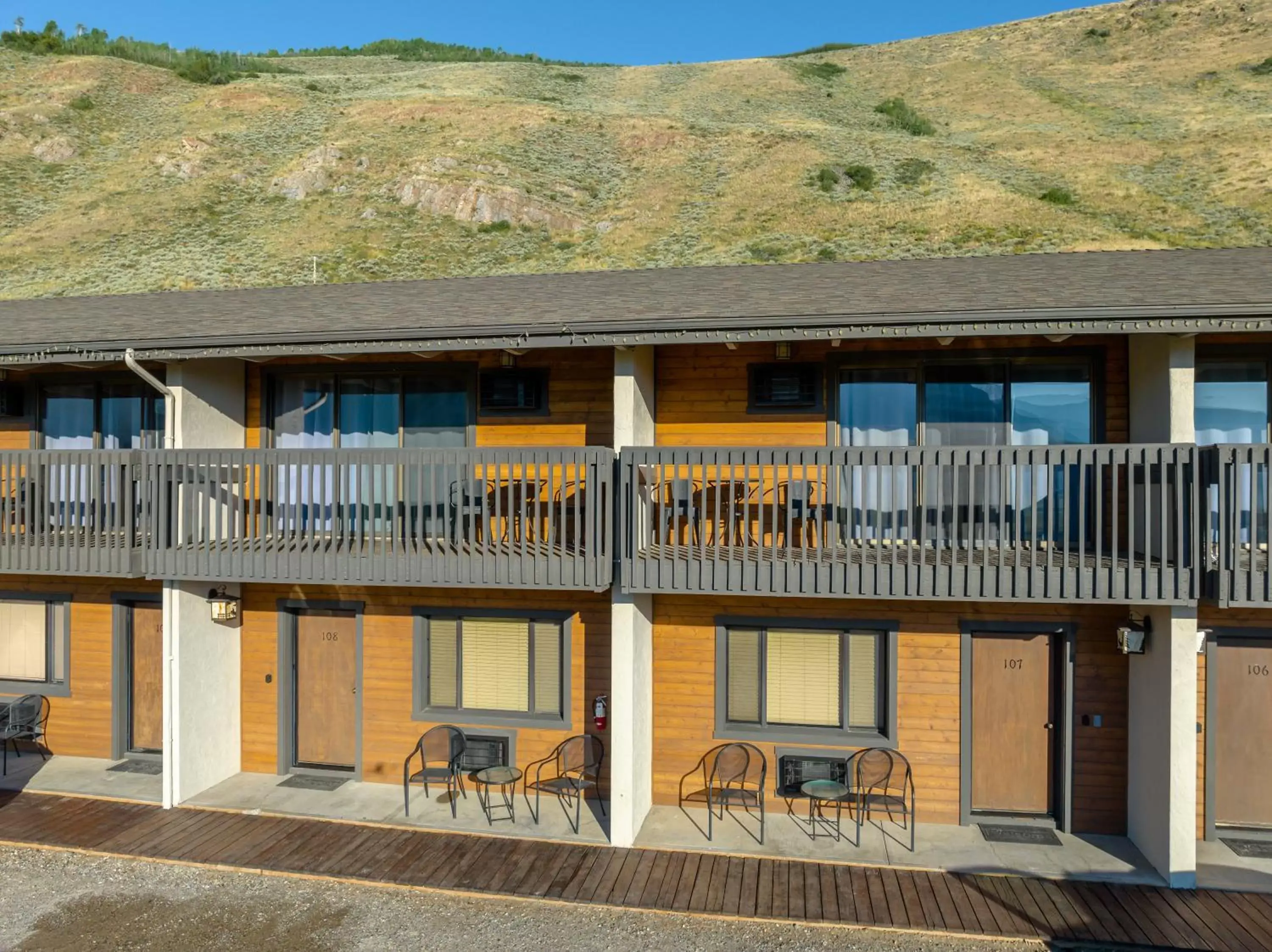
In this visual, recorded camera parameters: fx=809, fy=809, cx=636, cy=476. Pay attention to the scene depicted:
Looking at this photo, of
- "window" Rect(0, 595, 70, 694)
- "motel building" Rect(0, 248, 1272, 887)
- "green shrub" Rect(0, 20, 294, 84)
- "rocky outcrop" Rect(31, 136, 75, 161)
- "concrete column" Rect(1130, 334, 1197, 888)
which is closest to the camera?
"concrete column" Rect(1130, 334, 1197, 888)

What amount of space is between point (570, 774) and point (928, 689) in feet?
12.6

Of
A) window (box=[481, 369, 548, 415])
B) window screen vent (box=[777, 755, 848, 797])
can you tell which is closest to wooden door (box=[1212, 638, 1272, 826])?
window screen vent (box=[777, 755, 848, 797])

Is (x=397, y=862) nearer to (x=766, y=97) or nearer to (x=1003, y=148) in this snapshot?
(x=1003, y=148)

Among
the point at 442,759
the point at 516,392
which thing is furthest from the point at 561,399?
the point at 442,759

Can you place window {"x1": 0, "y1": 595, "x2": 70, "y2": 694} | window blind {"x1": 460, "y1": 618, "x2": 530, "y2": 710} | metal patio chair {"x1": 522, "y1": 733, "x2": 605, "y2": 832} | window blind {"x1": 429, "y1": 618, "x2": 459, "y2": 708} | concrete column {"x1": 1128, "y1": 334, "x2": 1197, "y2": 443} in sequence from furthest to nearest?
window {"x1": 0, "y1": 595, "x2": 70, "y2": 694} < window blind {"x1": 429, "y1": 618, "x2": 459, "y2": 708} < window blind {"x1": 460, "y1": 618, "x2": 530, "y2": 710} < metal patio chair {"x1": 522, "y1": 733, "x2": 605, "y2": 832} < concrete column {"x1": 1128, "y1": 334, "x2": 1197, "y2": 443}

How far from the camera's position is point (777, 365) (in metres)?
8.56

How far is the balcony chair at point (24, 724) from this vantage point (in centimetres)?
952

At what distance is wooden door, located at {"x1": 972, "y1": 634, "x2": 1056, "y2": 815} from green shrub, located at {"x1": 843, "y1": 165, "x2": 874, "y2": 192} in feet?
146

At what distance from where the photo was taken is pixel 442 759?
876cm

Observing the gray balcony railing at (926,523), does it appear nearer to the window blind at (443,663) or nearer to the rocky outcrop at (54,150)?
the window blind at (443,663)

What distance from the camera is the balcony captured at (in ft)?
25.5

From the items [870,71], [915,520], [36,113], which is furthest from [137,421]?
[870,71]

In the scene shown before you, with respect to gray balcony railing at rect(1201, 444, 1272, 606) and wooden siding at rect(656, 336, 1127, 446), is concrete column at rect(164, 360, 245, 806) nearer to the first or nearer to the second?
wooden siding at rect(656, 336, 1127, 446)

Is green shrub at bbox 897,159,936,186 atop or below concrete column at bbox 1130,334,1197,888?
→ atop
